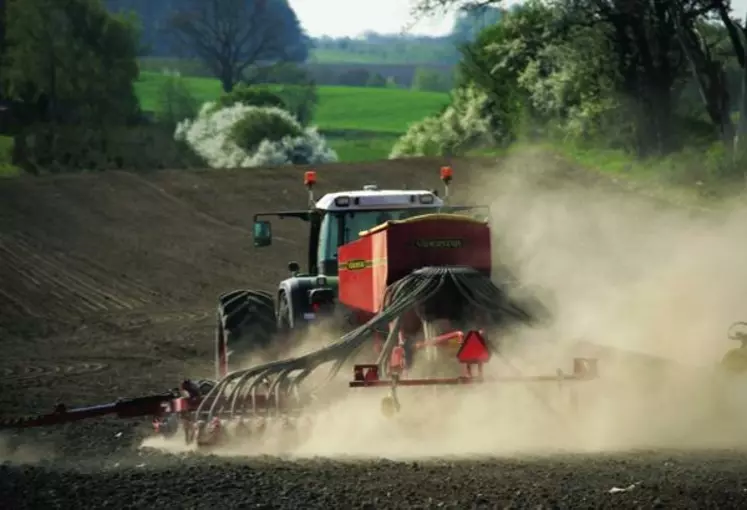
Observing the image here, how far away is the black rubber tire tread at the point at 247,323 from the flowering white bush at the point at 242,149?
35.7 meters

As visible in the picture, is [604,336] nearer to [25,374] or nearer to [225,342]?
[225,342]

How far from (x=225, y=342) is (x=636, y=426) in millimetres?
4686

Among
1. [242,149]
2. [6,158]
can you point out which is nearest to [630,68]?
[242,149]

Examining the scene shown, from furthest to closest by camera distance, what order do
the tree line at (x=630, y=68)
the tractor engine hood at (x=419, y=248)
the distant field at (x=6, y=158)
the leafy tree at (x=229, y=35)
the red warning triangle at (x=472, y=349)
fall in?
the leafy tree at (x=229, y=35) < the distant field at (x=6, y=158) < the tree line at (x=630, y=68) < the tractor engine hood at (x=419, y=248) < the red warning triangle at (x=472, y=349)

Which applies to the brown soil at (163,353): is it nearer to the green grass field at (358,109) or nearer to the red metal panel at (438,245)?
the red metal panel at (438,245)

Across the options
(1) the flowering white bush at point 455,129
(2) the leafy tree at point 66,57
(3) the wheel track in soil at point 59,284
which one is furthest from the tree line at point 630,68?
(2) the leafy tree at point 66,57

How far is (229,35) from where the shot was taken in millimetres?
86188

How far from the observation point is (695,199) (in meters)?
34.0

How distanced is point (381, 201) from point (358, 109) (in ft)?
239

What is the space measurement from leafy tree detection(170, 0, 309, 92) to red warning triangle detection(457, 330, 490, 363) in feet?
241

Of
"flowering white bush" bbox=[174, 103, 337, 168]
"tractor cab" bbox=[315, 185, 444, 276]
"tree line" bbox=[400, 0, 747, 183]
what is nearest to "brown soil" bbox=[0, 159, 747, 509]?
"tractor cab" bbox=[315, 185, 444, 276]

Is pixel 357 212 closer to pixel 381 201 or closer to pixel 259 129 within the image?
pixel 381 201

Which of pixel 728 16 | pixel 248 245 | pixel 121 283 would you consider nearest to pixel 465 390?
pixel 121 283

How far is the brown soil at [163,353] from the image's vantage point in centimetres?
984
